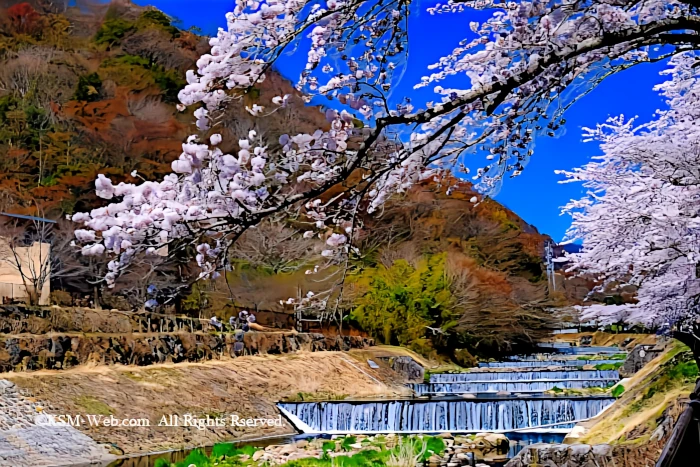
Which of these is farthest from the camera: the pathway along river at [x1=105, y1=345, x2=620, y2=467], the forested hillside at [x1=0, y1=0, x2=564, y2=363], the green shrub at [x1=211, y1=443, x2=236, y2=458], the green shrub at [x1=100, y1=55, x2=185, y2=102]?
the green shrub at [x1=100, y1=55, x2=185, y2=102]

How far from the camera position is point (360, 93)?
2084mm

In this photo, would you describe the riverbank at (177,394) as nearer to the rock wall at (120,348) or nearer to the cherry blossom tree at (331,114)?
the rock wall at (120,348)

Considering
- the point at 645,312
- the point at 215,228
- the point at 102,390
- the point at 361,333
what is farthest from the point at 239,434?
the point at 361,333

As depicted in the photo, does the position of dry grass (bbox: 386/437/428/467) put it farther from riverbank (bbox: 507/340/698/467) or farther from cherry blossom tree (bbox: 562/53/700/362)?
cherry blossom tree (bbox: 562/53/700/362)

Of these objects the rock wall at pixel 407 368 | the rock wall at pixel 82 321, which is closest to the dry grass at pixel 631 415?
the rock wall at pixel 82 321

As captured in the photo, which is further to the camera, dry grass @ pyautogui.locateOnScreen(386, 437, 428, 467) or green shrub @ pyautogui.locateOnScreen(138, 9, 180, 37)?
green shrub @ pyautogui.locateOnScreen(138, 9, 180, 37)

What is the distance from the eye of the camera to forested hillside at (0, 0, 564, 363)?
56.2ft

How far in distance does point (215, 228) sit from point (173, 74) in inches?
961

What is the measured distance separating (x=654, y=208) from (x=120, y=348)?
27.9ft

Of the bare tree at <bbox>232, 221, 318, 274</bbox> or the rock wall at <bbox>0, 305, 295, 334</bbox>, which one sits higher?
the bare tree at <bbox>232, 221, 318, 274</bbox>

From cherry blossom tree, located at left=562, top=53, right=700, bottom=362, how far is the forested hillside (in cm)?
983

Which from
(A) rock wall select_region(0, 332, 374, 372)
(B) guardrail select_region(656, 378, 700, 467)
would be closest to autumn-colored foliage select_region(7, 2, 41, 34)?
(A) rock wall select_region(0, 332, 374, 372)

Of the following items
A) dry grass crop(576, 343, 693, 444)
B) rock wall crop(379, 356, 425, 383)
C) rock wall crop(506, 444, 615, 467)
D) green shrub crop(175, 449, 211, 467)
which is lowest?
green shrub crop(175, 449, 211, 467)

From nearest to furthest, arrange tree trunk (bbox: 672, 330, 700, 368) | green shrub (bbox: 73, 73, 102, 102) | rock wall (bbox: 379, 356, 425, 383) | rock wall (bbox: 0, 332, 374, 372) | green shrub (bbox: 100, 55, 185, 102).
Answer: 1. tree trunk (bbox: 672, 330, 700, 368)
2. rock wall (bbox: 0, 332, 374, 372)
3. rock wall (bbox: 379, 356, 425, 383)
4. green shrub (bbox: 73, 73, 102, 102)
5. green shrub (bbox: 100, 55, 185, 102)
